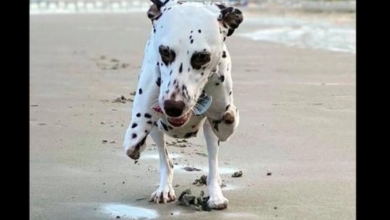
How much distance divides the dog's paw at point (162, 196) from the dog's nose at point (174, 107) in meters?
0.99

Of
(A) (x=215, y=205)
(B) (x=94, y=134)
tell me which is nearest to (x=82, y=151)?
(B) (x=94, y=134)

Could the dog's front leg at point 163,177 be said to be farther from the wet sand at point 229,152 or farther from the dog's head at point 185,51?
the dog's head at point 185,51

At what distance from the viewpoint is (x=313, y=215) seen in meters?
4.04

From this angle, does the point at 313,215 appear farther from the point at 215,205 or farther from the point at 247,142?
the point at 247,142

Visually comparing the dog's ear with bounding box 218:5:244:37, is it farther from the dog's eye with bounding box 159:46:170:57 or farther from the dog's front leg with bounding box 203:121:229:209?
the dog's front leg with bounding box 203:121:229:209

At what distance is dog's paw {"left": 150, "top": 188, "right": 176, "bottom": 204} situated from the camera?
432 centimetres

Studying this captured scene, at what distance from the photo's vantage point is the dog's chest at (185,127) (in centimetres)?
395

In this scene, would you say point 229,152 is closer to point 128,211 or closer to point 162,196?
point 162,196

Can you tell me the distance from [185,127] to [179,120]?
16.9 inches

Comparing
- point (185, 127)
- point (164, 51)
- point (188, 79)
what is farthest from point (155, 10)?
point (185, 127)

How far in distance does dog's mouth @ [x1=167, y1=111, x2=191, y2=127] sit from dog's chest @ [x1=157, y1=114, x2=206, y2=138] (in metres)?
0.22

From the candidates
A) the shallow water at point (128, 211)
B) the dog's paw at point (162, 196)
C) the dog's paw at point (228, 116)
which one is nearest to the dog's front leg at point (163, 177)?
the dog's paw at point (162, 196)

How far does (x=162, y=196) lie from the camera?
14.2ft
